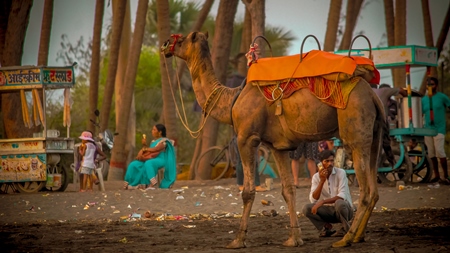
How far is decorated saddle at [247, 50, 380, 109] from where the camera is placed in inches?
404

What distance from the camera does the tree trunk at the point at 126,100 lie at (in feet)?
89.2

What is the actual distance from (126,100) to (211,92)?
54.1ft

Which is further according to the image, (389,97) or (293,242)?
(389,97)

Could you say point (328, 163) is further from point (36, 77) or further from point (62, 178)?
point (36, 77)

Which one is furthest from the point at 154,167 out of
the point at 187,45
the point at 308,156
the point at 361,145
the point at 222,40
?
the point at 361,145

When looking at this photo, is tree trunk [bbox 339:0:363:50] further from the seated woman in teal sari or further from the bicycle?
the seated woman in teal sari

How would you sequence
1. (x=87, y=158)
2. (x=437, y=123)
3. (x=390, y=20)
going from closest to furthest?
1. (x=437, y=123)
2. (x=87, y=158)
3. (x=390, y=20)

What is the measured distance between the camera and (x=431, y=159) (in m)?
19.3

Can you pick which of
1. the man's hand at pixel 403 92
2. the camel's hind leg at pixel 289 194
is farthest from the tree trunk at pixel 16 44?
the camel's hind leg at pixel 289 194

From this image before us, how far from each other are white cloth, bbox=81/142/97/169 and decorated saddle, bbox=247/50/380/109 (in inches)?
358

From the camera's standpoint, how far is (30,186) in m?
20.3

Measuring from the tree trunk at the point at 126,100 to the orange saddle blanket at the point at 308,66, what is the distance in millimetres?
16432

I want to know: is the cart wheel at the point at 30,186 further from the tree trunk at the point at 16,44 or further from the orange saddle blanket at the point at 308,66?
Answer: the orange saddle blanket at the point at 308,66

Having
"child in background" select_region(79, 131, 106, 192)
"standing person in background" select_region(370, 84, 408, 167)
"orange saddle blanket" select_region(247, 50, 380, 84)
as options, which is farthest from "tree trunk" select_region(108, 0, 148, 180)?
"orange saddle blanket" select_region(247, 50, 380, 84)
